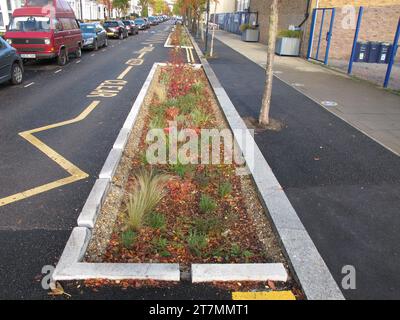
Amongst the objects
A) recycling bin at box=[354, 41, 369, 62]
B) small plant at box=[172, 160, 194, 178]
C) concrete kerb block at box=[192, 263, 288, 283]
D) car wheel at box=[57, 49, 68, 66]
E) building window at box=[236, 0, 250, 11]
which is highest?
building window at box=[236, 0, 250, 11]

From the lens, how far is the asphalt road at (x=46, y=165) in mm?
3338

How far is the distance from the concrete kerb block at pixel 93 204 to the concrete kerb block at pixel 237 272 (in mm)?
1380

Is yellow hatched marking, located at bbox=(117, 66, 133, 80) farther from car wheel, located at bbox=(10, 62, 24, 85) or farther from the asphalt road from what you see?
car wheel, located at bbox=(10, 62, 24, 85)

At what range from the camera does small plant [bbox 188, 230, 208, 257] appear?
3.70m

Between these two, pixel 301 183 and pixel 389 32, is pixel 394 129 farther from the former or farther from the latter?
pixel 389 32

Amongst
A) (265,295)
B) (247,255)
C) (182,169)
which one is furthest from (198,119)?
(265,295)

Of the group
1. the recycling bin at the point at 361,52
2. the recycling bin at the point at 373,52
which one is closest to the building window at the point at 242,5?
the recycling bin at the point at 361,52

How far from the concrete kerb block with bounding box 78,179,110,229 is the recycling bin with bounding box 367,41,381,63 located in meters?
18.9

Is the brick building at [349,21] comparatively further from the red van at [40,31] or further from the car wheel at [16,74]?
the car wheel at [16,74]

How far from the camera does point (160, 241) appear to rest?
3824 millimetres

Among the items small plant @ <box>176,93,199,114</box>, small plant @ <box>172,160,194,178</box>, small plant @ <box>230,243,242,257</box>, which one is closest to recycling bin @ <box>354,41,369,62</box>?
small plant @ <box>176,93,199,114</box>

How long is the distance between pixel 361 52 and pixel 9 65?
17.4m

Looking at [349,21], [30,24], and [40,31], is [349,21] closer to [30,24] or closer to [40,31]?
[40,31]

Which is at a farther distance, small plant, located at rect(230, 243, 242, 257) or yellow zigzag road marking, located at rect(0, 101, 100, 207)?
yellow zigzag road marking, located at rect(0, 101, 100, 207)
